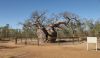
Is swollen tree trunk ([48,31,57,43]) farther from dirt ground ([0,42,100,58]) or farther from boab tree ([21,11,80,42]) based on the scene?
dirt ground ([0,42,100,58])

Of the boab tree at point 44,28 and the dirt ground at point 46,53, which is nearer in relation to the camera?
the dirt ground at point 46,53

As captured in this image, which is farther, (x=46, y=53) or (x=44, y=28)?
(x=44, y=28)

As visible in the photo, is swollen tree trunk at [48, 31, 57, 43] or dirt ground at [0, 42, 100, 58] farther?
swollen tree trunk at [48, 31, 57, 43]

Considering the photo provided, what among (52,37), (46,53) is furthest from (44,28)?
(46,53)

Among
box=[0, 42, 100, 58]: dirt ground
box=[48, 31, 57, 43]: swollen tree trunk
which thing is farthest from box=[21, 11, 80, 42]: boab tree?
box=[0, 42, 100, 58]: dirt ground

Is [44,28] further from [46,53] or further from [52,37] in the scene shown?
[46,53]

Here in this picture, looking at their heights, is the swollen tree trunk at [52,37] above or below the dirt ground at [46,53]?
above

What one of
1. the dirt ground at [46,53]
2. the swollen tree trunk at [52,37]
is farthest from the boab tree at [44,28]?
the dirt ground at [46,53]

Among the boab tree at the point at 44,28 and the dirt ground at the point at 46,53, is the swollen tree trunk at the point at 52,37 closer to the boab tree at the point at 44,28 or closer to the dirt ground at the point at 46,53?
the boab tree at the point at 44,28

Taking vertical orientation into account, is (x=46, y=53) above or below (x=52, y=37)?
below

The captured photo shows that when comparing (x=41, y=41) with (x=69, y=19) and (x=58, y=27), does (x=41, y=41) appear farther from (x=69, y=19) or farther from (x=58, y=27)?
(x=69, y=19)

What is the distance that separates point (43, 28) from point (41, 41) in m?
3.16

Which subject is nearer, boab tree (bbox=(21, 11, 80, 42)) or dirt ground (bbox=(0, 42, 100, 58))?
dirt ground (bbox=(0, 42, 100, 58))

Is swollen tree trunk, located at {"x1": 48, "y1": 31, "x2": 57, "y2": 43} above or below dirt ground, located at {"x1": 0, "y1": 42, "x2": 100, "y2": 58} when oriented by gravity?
above
